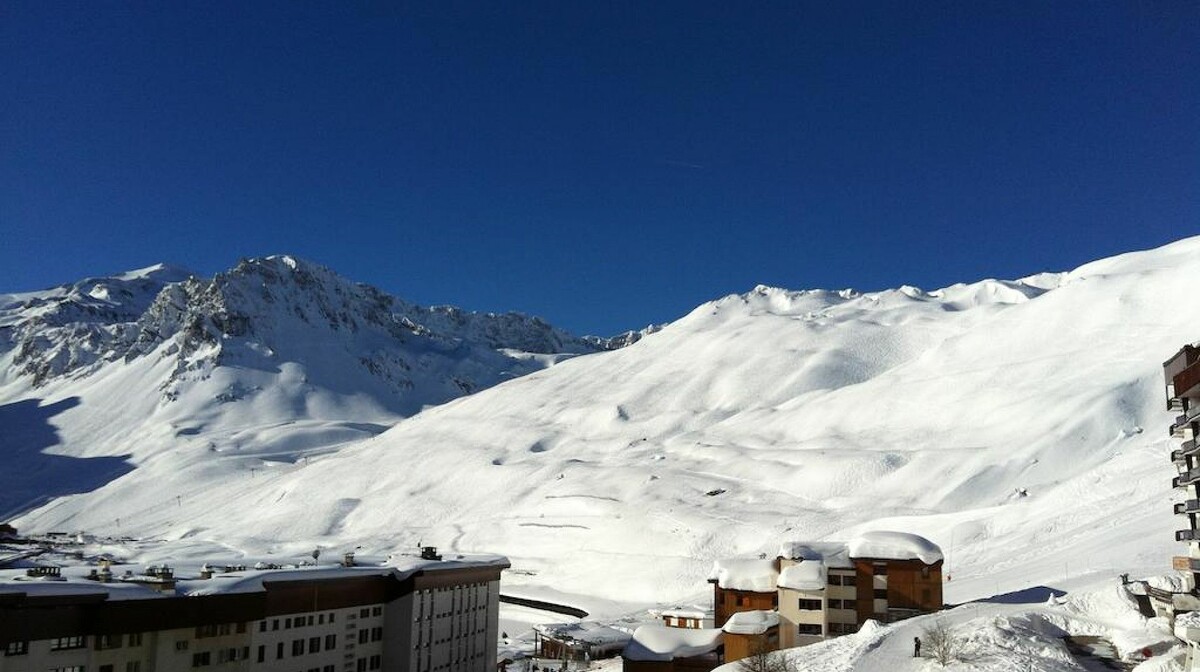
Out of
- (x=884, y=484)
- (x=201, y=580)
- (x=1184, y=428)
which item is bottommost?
(x=201, y=580)

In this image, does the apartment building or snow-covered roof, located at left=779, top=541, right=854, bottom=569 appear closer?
the apartment building

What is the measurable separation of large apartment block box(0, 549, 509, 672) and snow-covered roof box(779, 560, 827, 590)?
18.8 metres

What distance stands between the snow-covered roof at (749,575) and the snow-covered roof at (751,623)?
20.2 feet

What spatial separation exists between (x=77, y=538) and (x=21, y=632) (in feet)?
538

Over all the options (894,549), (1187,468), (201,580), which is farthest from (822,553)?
(201,580)

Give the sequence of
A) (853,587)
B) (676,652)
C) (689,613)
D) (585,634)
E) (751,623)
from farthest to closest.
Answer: (585,634), (689,613), (853,587), (676,652), (751,623)

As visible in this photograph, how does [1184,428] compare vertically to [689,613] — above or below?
above

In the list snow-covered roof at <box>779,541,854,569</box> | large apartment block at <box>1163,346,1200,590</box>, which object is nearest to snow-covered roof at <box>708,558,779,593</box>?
snow-covered roof at <box>779,541,854,569</box>

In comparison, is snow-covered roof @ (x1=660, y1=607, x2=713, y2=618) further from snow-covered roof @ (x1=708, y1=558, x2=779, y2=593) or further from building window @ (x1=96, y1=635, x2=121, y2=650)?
building window @ (x1=96, y1=635, x2=121, y2=650)

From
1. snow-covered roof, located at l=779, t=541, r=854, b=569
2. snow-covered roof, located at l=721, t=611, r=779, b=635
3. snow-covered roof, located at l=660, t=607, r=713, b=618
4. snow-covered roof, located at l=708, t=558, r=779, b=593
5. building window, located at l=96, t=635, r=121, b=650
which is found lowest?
snow-covered roof, located at l=660, t=607, r=713, b=618

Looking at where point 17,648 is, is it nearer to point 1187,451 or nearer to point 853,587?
point 853,587

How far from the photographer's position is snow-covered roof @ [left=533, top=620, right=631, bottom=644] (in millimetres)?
81562

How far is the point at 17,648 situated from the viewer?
127 ft

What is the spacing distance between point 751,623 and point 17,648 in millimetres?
37150
